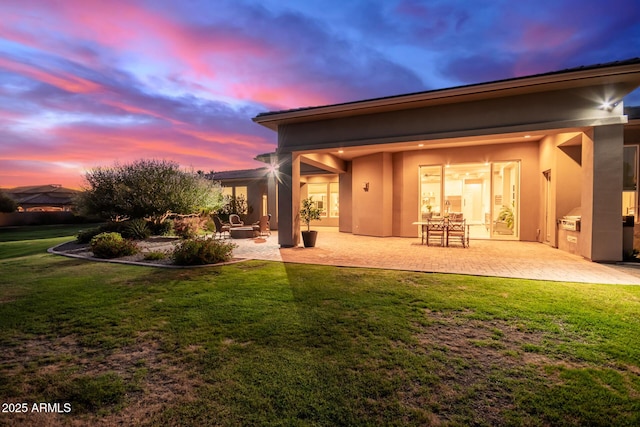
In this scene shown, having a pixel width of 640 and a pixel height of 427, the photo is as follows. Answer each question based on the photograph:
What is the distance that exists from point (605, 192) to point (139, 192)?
1512 cm

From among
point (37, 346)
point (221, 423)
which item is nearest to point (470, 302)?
point (221, 423)

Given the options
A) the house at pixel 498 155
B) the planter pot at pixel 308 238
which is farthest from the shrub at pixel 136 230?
the planter pot at pixel 308 238

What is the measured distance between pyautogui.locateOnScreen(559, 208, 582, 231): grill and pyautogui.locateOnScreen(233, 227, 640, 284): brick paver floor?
0.76 meters

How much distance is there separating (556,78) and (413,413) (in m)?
7.84

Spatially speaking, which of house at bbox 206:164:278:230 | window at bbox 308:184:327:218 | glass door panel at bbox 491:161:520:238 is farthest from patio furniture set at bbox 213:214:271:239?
glass door panel at bbox 491:161:520:238

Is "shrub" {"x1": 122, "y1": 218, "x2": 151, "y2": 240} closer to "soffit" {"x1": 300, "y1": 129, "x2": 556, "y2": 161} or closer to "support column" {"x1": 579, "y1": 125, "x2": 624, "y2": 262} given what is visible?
"soffit" {"x1": 300, "y1": 129, "x2": 556, "y2": 161}

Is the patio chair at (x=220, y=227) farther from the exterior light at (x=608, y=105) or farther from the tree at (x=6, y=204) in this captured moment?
the tree at (x=6, y=204)

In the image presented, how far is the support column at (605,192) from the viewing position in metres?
6.64

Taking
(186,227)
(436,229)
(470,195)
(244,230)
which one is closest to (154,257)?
(244,230)

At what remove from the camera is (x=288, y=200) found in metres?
10.1

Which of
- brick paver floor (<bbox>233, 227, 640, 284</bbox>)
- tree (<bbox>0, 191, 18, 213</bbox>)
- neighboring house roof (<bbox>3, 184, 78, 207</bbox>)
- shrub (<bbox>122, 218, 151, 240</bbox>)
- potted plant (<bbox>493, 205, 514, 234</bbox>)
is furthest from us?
neighboring house roof (<bbox>3, 184, 78, 207</bbox>)

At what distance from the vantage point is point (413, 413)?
6.64 feet

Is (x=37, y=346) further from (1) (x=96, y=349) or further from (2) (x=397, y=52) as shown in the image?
(2) (x=397, y=52)

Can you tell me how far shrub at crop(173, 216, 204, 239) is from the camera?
42.3 ft
